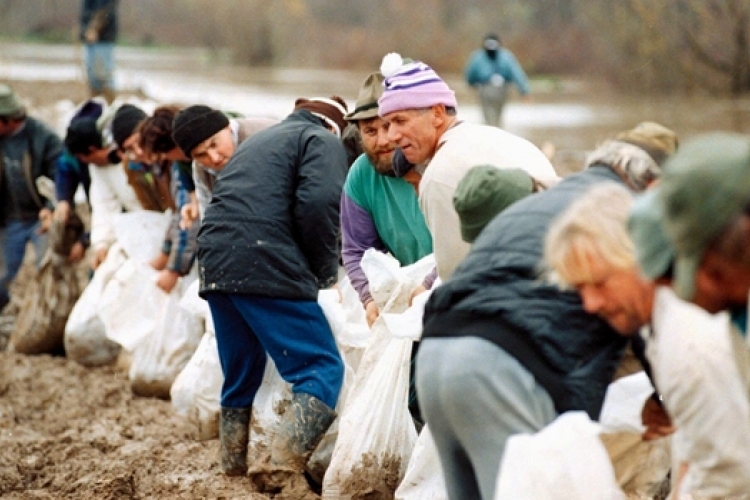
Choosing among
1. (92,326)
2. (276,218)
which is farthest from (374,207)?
(92,326)

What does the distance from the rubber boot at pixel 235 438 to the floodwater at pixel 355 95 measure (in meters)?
6.33

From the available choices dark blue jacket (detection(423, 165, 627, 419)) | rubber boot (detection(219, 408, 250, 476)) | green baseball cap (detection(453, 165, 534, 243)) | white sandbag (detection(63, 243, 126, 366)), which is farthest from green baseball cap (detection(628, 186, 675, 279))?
white sandbag (detection(63, 243, 126, 366))

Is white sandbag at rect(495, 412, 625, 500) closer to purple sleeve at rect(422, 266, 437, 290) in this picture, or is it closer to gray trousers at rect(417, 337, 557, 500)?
gray trousers at rect(417, 337, 557, 500)

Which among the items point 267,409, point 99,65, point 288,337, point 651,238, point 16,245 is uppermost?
point 651,238

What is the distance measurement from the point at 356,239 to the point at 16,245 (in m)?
4.13

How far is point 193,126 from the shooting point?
5371 mm

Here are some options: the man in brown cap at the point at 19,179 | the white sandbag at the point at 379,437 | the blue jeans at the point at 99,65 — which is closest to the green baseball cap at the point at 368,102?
the white sandbag at the point at 379,437

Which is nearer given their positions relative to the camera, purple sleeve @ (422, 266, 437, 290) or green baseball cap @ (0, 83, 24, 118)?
purple sleeve @ (422, 266, 437, 290)

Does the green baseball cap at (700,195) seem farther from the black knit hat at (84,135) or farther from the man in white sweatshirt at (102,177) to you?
the black knit hat at (84,135)

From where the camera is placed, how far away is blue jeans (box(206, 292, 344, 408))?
497cm

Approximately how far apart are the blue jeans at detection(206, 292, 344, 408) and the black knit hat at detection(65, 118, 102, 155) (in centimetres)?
264

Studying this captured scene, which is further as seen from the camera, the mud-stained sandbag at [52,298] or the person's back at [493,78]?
the person's back at [493,78]

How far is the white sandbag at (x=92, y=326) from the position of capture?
23.7 ft

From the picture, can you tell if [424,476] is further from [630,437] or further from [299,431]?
[630,437]
